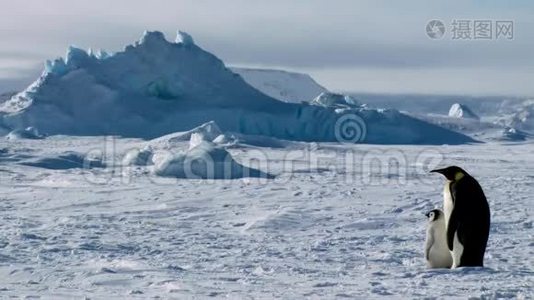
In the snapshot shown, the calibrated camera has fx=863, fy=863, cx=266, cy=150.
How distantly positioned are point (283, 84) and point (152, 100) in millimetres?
40153

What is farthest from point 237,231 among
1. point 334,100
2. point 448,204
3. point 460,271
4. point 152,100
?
point 334,100

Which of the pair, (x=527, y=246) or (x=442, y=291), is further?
(x=527, y=246)

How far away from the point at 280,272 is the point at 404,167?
15.0 metres

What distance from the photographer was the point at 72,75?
3619 centimetres

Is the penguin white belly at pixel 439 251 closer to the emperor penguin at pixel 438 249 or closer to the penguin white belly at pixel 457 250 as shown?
the emperor penguin at pixel 438 249

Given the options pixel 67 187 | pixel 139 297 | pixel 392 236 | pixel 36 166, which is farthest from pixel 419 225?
pixel 36 166

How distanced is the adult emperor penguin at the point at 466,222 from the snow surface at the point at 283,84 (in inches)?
2715

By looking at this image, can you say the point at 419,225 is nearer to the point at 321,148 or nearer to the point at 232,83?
the point at 321,148

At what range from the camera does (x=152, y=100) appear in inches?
1508

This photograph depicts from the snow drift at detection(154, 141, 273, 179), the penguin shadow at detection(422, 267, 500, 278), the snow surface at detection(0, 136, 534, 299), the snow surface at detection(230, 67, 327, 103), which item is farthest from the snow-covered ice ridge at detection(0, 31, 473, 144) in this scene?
the snow surface at detection(230, 67, 327, 103)

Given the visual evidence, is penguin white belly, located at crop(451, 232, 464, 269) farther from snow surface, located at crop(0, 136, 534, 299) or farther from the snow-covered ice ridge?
the snow-covered ice ridge

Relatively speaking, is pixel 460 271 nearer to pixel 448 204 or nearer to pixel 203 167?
pixel 448 204

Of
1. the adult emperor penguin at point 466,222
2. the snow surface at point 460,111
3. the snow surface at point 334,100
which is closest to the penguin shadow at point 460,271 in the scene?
the adult emperor penguin at point 466,222

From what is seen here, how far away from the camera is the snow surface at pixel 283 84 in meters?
76.8
